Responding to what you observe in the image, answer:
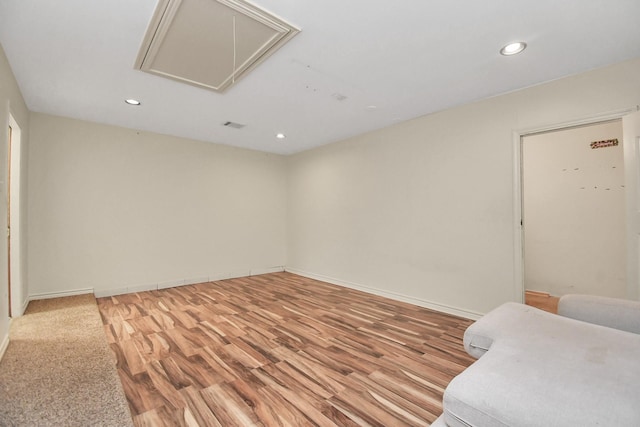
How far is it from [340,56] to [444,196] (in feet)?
7.32

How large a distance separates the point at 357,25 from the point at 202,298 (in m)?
3.94

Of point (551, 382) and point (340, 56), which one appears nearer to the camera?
point (551, 382)

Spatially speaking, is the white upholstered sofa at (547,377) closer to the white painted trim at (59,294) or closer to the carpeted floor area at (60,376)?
the carpeted floor area at (60,376)

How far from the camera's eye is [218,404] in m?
1.79

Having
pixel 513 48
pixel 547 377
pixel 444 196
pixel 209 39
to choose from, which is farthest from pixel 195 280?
pixel 513 48

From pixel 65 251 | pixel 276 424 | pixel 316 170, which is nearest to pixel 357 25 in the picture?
pixel 276 424

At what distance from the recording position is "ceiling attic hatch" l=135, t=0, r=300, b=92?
1831 millimetres

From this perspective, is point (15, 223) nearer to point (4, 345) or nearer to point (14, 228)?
point (14, 228)

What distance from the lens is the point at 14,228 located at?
317 centimetres

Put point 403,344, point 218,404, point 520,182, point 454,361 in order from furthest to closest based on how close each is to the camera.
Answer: point 520,182
point 403,344
point 454,361
point 218,404

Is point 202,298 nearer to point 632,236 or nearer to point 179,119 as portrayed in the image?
point 179,119

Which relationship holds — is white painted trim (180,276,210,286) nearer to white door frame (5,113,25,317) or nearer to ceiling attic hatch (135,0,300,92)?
white door frame (5,113,25,317)

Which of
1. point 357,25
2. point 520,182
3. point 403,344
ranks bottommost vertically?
point 403,344

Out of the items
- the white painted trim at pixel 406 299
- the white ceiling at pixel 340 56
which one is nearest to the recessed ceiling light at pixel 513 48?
the white ceiling at pixel 340 56
